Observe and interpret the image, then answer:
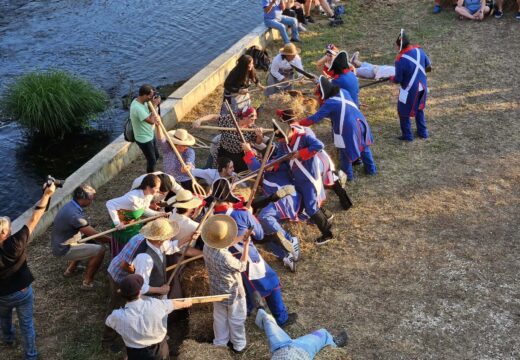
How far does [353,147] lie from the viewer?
8.12 meters

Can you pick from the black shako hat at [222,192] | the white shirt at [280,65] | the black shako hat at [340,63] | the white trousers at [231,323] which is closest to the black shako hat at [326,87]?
the black shako hat at [340,63]

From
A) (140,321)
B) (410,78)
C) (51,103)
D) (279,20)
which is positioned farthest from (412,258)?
(279,20)

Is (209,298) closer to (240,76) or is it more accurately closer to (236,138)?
(236,138)

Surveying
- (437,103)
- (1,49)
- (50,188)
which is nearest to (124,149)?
(50,188)

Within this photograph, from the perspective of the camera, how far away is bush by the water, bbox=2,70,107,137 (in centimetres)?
1048

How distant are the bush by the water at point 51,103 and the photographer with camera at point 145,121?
2848 mm

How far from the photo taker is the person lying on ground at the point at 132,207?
6.37m

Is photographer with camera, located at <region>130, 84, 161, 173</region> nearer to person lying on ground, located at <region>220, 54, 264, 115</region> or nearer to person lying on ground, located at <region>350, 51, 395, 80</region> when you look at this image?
person lying on ground, located at <region>220, 54, 264, 115</region>

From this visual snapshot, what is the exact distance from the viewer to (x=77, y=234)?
6.55 metres

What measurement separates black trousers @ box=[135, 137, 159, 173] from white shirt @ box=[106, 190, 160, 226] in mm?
1971

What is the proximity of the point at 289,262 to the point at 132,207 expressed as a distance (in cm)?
184

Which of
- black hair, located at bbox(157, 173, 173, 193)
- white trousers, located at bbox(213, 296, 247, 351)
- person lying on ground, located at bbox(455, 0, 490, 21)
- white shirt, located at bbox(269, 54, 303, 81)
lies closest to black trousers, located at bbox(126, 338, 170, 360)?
white trousers, located at bbox(213, 296, 247, 351)

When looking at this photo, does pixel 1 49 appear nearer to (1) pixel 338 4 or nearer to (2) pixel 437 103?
(1) pixel 338 4

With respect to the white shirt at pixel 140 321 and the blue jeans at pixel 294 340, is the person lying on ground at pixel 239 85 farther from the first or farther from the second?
the white shirt at pixel 140 321
